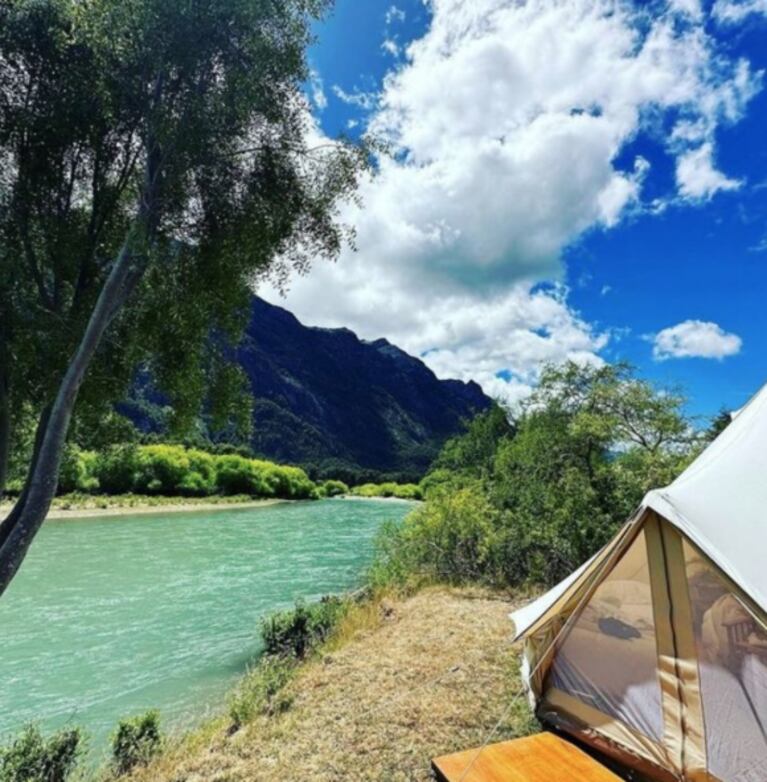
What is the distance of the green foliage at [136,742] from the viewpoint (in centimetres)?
544

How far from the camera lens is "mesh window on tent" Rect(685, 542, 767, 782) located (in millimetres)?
3326

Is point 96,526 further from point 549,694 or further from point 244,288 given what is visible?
point 549,694

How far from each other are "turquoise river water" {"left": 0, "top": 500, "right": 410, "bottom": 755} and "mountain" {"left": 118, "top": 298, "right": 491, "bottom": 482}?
241 feet

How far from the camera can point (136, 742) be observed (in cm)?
577

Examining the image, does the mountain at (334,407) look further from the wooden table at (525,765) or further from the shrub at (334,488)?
the wooden table at (525,765)

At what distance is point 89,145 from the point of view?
214 inches

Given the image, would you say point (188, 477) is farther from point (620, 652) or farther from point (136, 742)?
point (620, 652)

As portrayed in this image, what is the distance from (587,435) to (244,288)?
306 inches

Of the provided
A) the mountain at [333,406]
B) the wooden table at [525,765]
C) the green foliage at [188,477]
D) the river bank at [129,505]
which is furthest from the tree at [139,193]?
the mountain at [333,406]

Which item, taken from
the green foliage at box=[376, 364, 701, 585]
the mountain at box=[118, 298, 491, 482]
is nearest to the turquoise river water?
the green foliage at box=[376, 364, 701, 585]

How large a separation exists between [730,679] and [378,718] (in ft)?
9.93

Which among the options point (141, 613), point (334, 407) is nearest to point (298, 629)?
point (141, 613)

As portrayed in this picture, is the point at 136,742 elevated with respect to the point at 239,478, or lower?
lower

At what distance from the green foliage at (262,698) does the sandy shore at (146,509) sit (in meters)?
27.3
